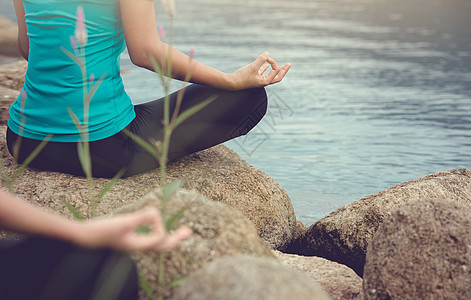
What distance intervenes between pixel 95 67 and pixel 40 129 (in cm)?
44

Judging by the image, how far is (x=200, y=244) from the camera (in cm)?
209

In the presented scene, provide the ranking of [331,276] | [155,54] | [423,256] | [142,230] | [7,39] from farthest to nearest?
[7,39] → [331,276] → [155,54] → [423,256] → [142,230]

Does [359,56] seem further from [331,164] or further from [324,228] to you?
[324,228]

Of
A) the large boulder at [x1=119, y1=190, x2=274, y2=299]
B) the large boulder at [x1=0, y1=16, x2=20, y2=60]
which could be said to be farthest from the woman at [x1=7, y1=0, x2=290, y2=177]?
the large boulder at [x1=0, y1=16, x2=20, y2=60]

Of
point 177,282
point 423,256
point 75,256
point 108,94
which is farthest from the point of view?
point 108,94

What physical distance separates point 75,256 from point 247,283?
20.1 inches

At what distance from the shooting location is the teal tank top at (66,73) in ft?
9.84

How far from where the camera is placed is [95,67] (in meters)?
3.08

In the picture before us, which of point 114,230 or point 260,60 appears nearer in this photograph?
point 114,230

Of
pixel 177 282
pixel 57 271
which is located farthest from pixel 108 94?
pixel 57 271

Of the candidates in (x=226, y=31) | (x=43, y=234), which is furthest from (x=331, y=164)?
(x=226, y=31)

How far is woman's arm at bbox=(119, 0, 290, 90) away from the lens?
290 cm

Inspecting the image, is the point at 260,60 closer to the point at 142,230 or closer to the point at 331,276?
the point at 331,276

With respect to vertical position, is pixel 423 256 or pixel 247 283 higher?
pixel 247 283
